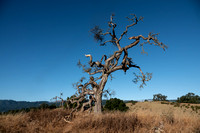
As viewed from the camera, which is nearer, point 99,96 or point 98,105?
point 98,105

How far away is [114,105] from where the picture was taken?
25.2 metres

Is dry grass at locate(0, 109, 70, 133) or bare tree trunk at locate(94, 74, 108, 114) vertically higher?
bare tree trunk at locate(94, 74, 108, 114)

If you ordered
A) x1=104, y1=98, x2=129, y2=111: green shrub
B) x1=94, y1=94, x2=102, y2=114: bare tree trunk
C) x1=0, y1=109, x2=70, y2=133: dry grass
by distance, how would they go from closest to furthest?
x1=0, y1=109, x2=70, y2=133: dry grass → x1=94, y1=94, x2=102, y2=114: bare tree trunk → x1=104, y1=98, x2=129, y2=111: green shrub

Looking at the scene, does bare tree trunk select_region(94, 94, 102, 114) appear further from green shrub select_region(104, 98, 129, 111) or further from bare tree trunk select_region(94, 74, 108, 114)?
green shrub select_region(104, 98, 129, 111)

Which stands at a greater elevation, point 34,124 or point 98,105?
point 98,105

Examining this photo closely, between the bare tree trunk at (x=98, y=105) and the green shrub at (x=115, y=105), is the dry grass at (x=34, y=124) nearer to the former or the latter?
the bare tree trunk at (x=98, y=105)

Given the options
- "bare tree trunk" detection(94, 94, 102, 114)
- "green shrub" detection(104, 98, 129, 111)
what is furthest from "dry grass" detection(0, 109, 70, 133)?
"green shrub" detection(104, 98, 129, 111)

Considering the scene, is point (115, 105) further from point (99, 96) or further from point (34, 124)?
point (34, 124)

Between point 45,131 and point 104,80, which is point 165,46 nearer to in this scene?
point 104,80

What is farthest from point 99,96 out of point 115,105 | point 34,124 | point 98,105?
point 115,105

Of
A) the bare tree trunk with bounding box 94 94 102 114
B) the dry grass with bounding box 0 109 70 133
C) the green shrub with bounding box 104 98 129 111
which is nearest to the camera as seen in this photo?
the dry grass with bounding box 0 109 70 133

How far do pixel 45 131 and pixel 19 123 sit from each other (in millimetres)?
1287

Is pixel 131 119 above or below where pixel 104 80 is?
below

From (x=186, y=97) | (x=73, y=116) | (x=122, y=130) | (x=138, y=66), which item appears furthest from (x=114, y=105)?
(x=186, y=97)
